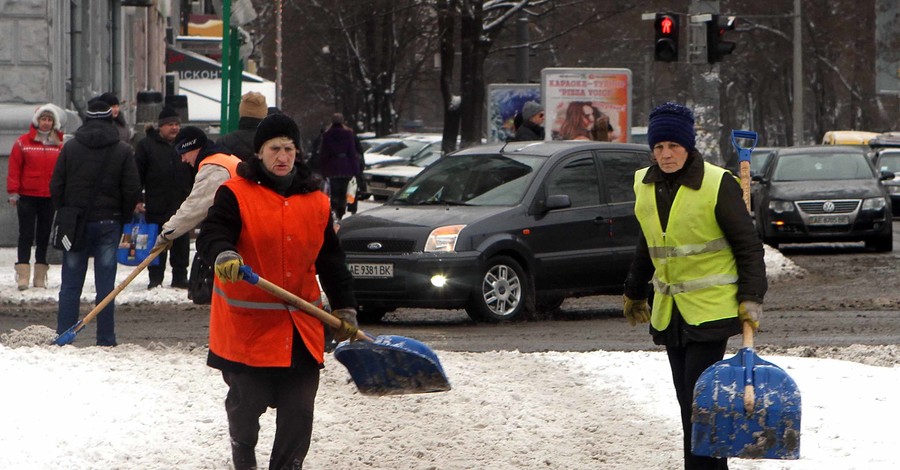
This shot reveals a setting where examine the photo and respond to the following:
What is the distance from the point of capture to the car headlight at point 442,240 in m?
12.9

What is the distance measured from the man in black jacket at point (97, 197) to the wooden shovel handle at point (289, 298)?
16.1ft

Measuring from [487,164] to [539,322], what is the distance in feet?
4.80

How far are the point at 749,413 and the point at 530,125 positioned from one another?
12119mm

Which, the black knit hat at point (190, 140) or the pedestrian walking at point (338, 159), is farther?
the pedestrian walking at point (338, 159)

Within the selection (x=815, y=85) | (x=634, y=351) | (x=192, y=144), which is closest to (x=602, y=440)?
(x=634, y=351)

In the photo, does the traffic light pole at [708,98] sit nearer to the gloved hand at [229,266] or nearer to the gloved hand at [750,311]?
the gloved hand at [750,311]

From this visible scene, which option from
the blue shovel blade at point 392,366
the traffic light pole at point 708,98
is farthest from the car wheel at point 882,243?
the blue shovel blade at point 392,366

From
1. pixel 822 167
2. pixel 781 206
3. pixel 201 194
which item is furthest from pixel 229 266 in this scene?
pixel 822 167

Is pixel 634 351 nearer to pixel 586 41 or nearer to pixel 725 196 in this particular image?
pixel 725 196

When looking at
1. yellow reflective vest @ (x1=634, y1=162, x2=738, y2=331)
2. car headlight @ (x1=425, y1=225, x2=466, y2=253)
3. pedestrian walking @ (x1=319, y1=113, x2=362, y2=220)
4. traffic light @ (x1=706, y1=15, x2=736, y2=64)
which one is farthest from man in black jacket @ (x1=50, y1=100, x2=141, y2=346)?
pedestrian walking @ (x1=319, y1=113, x2=362, y2=220)

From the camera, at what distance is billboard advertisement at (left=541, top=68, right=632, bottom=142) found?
877 inches

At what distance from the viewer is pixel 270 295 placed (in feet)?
19.6

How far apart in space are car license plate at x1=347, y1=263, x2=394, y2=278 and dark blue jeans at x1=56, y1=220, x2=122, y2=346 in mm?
2524

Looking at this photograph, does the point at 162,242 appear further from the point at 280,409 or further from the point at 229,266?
the point at 229,266
